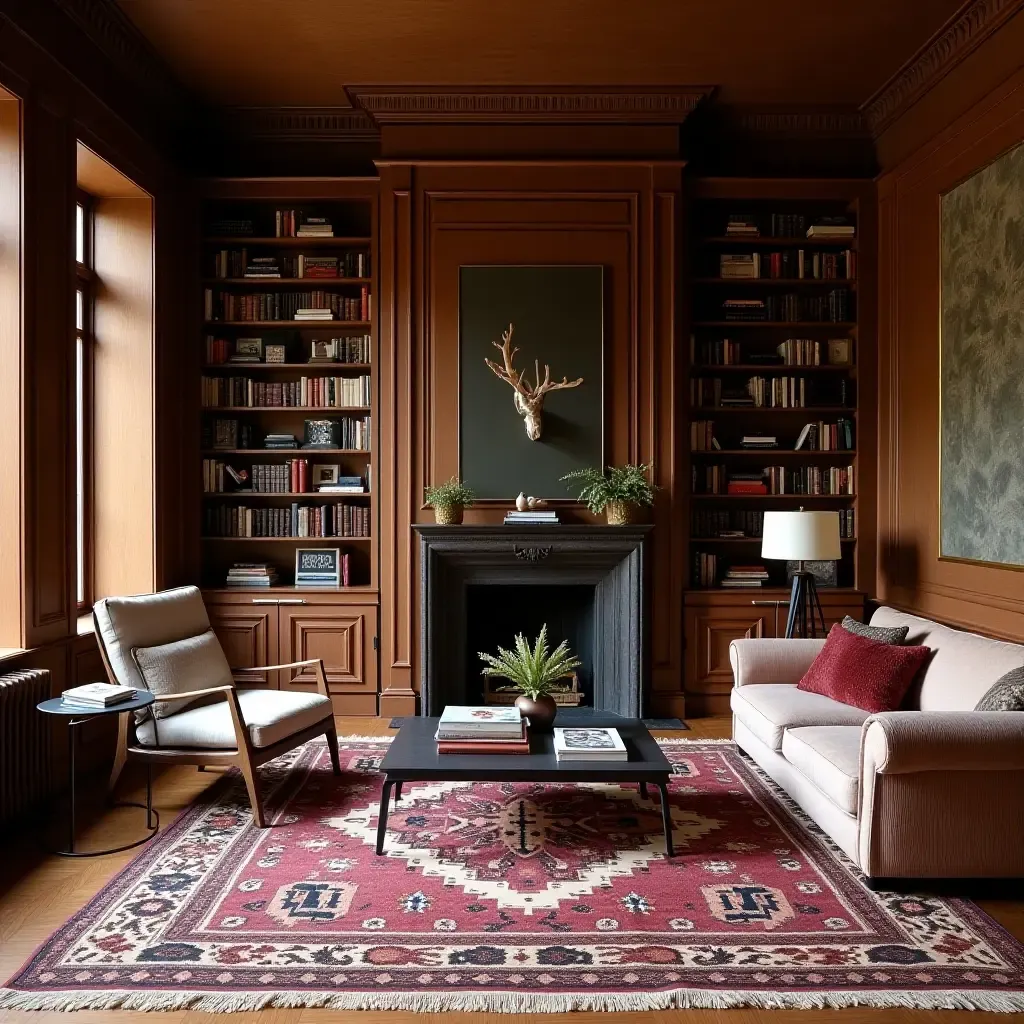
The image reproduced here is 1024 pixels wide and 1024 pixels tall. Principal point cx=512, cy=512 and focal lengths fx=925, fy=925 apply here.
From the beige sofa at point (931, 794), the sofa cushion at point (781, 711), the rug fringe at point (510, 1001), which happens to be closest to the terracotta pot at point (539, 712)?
the sofa cushion at point (781, 711)

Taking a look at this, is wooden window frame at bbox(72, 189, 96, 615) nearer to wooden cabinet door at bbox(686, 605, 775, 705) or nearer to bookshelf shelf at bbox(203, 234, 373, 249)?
bookshelf shelf at bbox(203, 234, 373, 249)

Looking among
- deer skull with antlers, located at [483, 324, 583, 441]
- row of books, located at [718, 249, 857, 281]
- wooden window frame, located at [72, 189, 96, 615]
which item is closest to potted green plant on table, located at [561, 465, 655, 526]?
deer skull with antlers, located at [483, 324, 583, 441]

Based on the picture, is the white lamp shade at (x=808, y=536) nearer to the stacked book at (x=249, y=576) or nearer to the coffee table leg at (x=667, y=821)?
the coffee table leg at (x=667, y=821)

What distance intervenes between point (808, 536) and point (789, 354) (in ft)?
4.79

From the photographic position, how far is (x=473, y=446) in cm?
575

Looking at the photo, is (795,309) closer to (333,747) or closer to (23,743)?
(333,747)

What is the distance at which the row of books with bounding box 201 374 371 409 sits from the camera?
586cm

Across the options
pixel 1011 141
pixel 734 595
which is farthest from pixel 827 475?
pixel 1011 141

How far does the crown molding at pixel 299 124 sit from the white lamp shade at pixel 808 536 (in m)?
3.62

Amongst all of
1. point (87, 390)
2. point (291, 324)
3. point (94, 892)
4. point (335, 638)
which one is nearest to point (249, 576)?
point (335, 638)

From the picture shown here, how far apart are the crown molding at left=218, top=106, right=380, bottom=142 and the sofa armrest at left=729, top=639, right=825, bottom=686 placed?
4028 mm

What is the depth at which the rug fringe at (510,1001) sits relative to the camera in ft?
8.10

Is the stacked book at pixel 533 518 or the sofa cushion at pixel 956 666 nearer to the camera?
the sofa cushion at pixel 956 666

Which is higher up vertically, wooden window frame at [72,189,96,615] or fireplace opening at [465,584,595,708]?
wooden window frame at [72,189,96,615]
